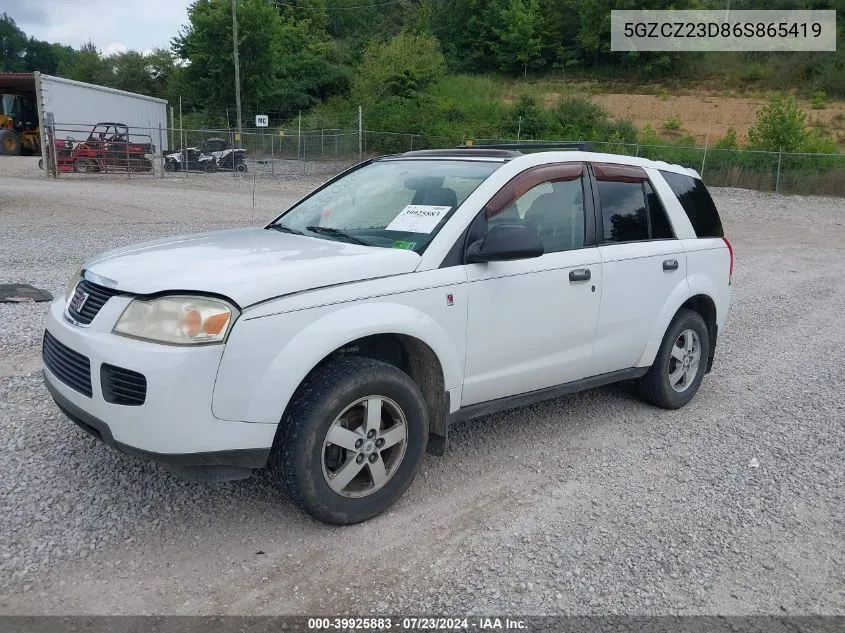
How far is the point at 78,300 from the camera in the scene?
353cm

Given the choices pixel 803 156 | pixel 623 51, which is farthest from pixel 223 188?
pixel 623 51

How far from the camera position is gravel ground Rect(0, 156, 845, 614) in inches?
120

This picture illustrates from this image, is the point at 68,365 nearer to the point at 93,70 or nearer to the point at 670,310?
the point at 670,310

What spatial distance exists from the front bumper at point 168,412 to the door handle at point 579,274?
6.85ft

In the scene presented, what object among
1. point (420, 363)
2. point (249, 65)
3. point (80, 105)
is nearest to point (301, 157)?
point (80, 105)

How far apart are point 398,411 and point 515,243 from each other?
41.3 inches

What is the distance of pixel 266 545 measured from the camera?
3365mm

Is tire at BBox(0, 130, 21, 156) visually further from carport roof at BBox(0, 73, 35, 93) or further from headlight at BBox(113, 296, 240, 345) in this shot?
headlight at BBox(113, 296, 240, 345)

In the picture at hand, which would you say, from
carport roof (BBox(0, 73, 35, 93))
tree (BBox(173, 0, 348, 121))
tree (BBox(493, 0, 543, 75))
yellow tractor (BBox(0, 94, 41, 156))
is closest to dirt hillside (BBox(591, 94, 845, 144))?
tree (BBox(493, 0, 543, 75))

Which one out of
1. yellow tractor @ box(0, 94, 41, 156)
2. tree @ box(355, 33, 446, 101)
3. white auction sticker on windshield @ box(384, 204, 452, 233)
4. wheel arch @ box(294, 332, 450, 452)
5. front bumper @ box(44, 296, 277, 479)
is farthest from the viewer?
tree @ box(355, 33, 446, 101)

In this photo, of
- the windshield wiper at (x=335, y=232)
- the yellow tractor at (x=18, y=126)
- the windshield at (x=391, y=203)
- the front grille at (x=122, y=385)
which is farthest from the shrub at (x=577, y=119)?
the front grille at (x=122, y=385)

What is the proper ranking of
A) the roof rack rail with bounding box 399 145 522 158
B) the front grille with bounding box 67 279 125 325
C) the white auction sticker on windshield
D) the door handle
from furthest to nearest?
1. the roof rack rail with bounding box 399 145 522 158
2. the door handle
3. the white auction sticker on windshield
4. the front grille with bounding box 67 279 125 325

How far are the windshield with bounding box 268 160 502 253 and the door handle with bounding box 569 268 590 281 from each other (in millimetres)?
792

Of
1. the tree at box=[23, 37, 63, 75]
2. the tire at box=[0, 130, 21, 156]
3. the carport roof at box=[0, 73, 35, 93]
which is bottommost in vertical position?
the tire at box=[0, 130, 21, 156]
